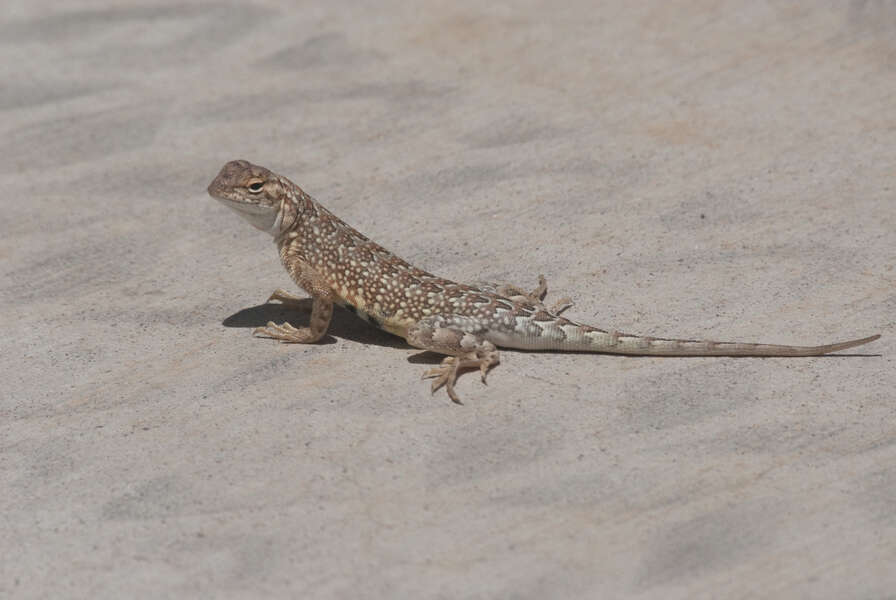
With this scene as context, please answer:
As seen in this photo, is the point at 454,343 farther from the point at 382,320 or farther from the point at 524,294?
the point at 524,294

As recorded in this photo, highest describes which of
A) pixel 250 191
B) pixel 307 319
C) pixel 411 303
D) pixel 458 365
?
pixel 250 191

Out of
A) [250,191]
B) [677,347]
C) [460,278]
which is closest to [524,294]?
[460,278]

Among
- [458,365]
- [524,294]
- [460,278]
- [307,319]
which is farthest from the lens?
[460,278]

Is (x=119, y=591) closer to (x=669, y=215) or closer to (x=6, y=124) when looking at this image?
(x=669, y=215)

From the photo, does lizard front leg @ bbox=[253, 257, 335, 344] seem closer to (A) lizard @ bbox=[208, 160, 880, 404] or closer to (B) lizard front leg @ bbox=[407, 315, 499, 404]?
(A) lizard @ bbox=[208, 160, 880, 404]

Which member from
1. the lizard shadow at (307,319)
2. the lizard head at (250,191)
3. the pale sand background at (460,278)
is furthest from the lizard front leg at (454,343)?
the lizard head at (250,191)

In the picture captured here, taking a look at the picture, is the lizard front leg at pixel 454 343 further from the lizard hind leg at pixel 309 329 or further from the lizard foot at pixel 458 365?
the lizard hind leg at pixel 309 329

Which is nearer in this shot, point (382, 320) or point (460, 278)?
point (382, 320)

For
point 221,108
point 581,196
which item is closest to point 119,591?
point 581,196
